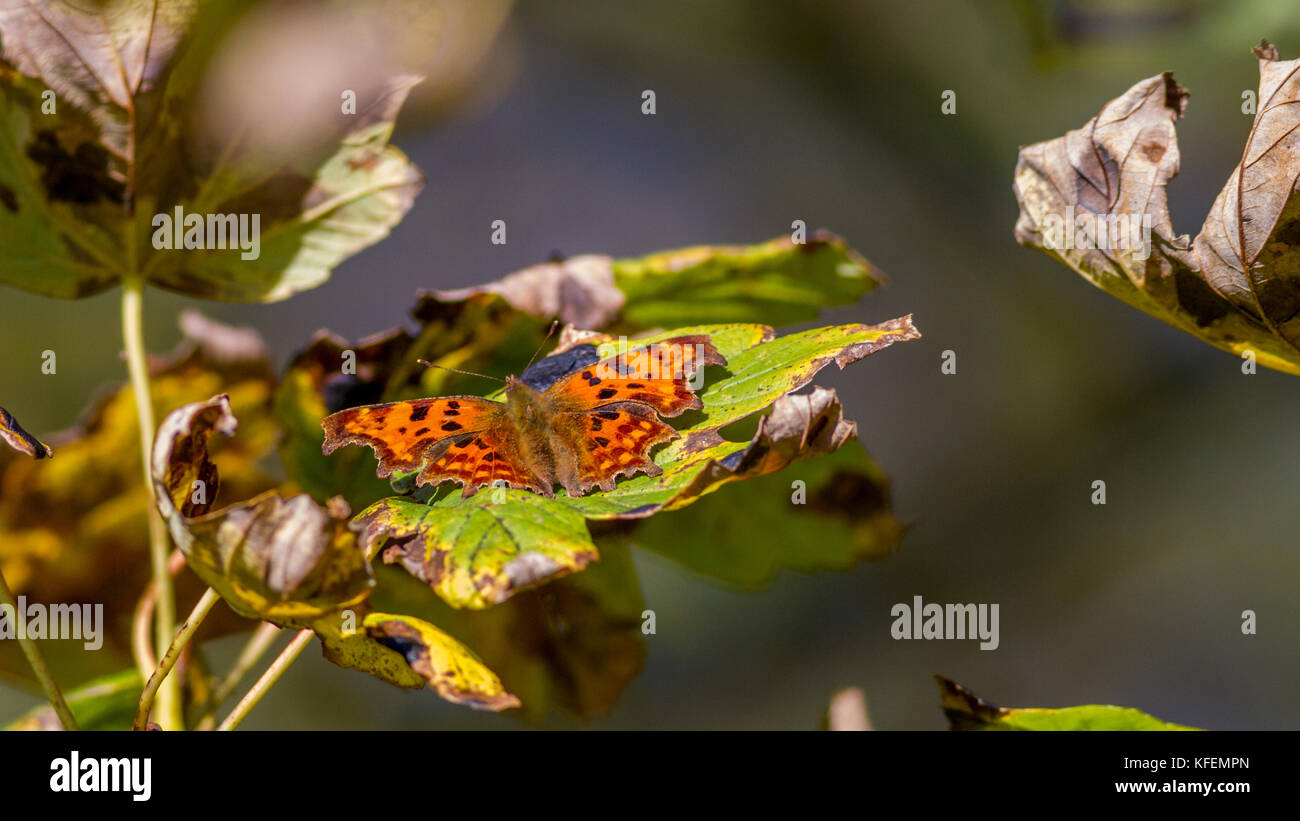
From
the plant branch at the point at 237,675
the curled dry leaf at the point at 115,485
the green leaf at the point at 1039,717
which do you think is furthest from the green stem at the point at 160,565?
the green leaf at the point at 1039,717

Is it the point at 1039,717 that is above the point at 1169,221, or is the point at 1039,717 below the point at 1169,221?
below

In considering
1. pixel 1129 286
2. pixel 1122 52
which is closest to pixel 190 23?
pixel 1129 286

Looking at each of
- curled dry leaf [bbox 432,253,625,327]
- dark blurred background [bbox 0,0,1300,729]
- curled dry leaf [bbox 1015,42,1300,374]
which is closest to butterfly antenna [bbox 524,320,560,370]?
curled dry leaf [bbox 432,253,625,327]

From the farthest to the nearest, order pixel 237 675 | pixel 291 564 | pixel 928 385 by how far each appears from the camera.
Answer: pixel 928 385 < pixel 237 675 < pixel 291 564

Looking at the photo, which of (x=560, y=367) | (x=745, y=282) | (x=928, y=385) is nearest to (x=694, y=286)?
(x=745, y=282)

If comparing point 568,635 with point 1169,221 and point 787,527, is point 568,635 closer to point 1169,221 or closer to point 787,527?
point 787,527
